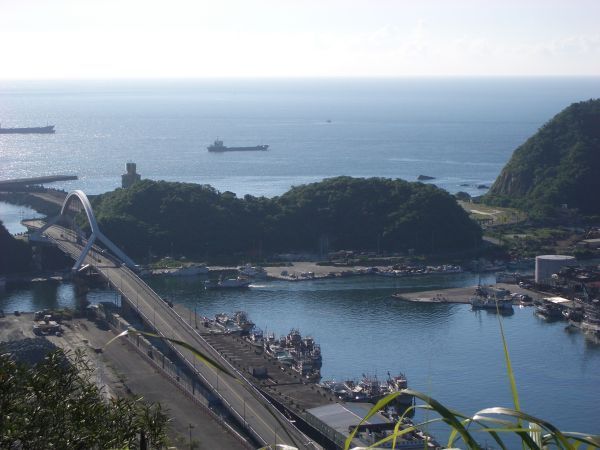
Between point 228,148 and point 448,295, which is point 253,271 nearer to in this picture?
point 448,295

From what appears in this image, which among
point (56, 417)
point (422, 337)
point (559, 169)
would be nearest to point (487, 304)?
point (422, 337)

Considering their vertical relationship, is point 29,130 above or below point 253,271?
above

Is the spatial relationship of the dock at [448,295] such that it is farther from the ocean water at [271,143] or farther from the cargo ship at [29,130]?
the cargo ship at [29,130]

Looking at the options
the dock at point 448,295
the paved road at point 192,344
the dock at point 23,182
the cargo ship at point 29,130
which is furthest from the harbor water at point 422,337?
the cargo ship at point 29,130

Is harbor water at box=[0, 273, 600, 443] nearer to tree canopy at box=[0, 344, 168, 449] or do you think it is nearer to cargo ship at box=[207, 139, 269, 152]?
tree canopy at box=[0, 344, 168, 449]

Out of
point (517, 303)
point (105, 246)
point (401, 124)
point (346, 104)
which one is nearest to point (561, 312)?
point (517, 303)

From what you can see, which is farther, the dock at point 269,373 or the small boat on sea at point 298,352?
the small boat on sea at point 298,352

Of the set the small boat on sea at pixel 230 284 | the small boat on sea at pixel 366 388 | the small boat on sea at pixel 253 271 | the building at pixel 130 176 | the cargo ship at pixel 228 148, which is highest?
the building at pixel 130 176
